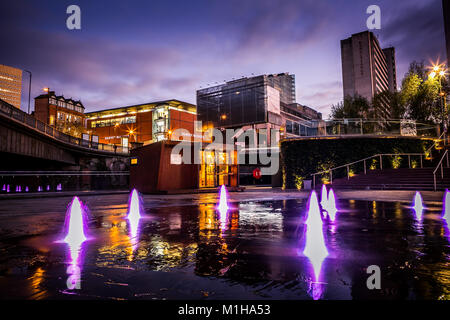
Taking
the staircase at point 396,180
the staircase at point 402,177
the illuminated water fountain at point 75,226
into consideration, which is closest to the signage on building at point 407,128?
the staircase at point 402,177

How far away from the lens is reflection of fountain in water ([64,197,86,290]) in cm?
305

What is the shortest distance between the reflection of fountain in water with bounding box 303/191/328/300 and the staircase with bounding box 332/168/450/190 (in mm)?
15577

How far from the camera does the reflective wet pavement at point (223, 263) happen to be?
271cm

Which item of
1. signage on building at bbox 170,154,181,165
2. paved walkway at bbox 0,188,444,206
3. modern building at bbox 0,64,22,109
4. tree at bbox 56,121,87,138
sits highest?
modern building at bbox 0,64,22,109

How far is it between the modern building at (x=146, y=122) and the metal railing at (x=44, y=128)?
19.0 m

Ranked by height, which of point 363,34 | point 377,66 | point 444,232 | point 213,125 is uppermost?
point 363,34

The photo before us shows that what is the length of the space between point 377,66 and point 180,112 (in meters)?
81.9

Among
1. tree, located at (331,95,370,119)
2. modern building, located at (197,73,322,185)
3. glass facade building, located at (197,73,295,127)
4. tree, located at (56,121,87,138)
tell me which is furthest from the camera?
tree, located at (56,121,87,138)

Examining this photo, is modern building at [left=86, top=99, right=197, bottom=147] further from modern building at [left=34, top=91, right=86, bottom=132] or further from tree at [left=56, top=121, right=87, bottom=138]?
modern building at [left=34, top=91, right=86, bottom=132]

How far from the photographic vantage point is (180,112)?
231 ft

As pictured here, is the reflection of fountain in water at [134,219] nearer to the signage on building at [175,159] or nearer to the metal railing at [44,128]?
the signage on building at [175,159]

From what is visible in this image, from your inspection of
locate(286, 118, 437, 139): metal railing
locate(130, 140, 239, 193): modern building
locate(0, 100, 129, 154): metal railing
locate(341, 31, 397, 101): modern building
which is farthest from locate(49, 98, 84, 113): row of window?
locate(341, 31, 397, 101): modern building

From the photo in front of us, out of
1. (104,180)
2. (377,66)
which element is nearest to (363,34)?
(377,66)

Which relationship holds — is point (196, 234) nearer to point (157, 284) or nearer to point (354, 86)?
point (157, 284)
